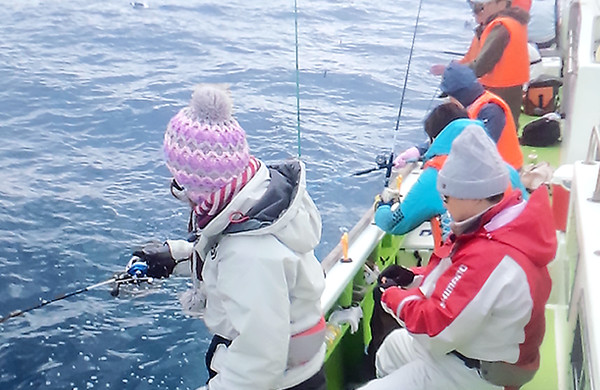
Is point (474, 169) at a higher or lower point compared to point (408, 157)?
higher

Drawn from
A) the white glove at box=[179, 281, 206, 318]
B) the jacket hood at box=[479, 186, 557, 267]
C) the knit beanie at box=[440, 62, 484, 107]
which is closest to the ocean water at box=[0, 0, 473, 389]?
the white glove at box=[179, 281, 206, 318]

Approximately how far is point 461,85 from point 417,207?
834mm

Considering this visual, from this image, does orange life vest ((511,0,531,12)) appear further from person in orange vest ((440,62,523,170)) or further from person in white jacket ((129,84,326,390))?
person in white jacket ((129,84,326,390))

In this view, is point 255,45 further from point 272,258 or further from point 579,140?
point 272,258

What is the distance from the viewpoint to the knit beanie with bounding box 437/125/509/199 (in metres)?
1.84

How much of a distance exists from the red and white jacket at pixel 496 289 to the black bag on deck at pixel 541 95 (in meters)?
3.75

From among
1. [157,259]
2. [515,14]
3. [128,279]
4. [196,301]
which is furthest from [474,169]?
[515,14]

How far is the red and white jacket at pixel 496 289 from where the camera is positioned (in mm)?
1790

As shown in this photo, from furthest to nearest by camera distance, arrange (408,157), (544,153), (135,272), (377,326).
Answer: (544,153), (408,157), (377,326), (135,272)

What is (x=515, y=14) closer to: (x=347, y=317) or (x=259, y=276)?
(x=347, y=317)

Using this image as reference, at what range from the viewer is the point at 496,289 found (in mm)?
1786

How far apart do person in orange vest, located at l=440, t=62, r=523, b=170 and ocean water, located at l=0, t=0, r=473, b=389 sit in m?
1.64

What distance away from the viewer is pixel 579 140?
3801 mm

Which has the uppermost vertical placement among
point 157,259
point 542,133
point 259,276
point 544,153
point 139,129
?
point 259,276
